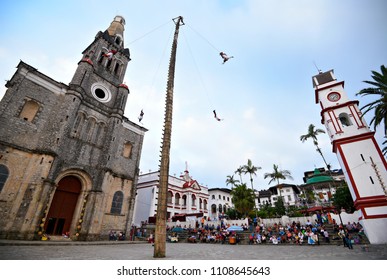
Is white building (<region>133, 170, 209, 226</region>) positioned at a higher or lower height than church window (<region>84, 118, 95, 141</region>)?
lower

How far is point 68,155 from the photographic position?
1773 centimetres

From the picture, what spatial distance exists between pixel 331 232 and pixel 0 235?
87.5 ft

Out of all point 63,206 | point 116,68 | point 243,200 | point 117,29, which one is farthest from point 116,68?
point 243,200

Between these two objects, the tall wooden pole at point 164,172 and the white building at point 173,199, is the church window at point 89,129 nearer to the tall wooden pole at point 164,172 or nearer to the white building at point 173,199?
the tall wooden pole at point 164,172

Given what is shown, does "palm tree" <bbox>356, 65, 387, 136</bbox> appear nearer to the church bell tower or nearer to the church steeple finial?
the church bell tower

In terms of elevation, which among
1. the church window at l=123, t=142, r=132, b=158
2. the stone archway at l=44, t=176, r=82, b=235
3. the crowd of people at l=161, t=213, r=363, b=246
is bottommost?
the crowd of people at l=161, t=213, r=363, b=246

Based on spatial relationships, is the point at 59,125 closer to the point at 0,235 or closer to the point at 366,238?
the point at 0,235

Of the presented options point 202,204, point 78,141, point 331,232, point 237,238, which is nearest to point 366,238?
point 331,232

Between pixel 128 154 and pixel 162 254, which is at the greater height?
pixel 128 154

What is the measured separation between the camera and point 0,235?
12805 millimetres

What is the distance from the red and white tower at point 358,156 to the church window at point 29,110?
94.1ft

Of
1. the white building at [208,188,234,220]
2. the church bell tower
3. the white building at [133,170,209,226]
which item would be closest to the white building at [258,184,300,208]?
the white building at [208,188,234,220]

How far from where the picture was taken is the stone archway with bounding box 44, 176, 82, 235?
53.9 feet

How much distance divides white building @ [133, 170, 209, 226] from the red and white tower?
2352 cm
